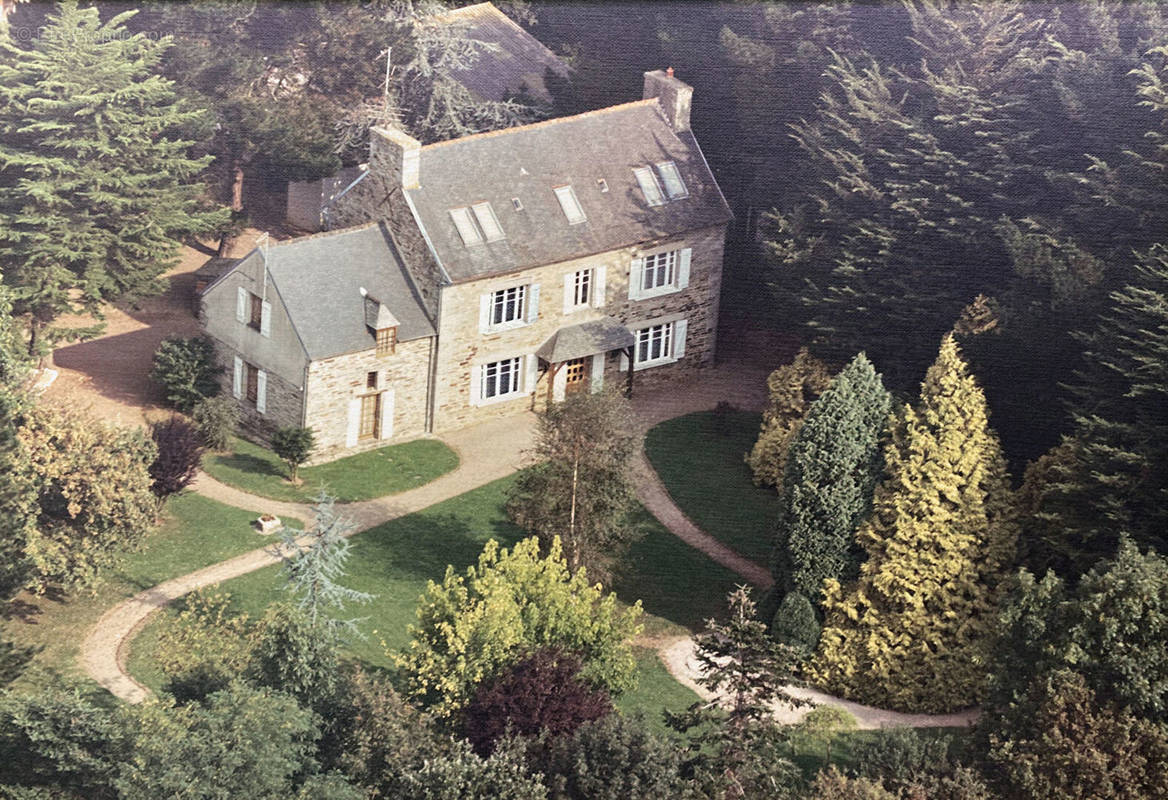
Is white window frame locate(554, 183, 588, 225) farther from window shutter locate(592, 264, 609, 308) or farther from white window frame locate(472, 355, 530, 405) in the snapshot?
white window frame locate(472, 355, 530, 405)

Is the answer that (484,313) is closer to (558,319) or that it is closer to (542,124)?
(558,319)

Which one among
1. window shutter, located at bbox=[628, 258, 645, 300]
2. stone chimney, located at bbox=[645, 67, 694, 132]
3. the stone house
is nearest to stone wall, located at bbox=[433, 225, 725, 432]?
the stone house

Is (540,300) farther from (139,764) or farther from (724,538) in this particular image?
(139,764)

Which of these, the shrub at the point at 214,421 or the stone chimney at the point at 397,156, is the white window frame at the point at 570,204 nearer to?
the stone chimney at the point at 397,156

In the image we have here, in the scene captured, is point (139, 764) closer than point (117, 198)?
Yes

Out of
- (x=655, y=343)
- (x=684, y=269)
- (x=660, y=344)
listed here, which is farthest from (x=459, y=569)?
(x=684, y=269)

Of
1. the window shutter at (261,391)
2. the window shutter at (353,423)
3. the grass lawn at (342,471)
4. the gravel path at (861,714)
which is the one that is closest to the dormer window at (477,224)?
the window shutter at (353,423)

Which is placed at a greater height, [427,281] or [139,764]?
[427,281]

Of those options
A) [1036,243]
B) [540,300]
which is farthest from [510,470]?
[1036,243]
